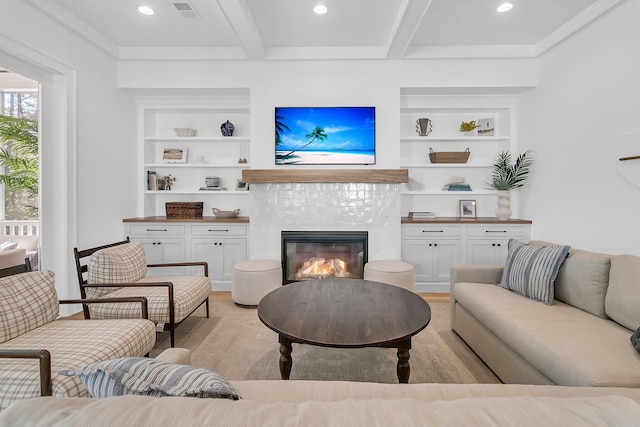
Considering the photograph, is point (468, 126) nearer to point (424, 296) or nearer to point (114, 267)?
point (424, 296)

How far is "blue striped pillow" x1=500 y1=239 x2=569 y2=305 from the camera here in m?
2.35

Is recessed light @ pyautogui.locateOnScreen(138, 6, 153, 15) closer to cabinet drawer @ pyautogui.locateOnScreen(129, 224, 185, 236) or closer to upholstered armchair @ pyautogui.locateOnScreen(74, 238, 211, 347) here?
upholstered armchair @ pyautogui.locateOnScreen(74, 238, 211, 347)

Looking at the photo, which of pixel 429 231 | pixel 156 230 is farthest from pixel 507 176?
pixel 156 230

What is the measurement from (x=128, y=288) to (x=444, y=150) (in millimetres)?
4087

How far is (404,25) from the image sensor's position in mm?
3117

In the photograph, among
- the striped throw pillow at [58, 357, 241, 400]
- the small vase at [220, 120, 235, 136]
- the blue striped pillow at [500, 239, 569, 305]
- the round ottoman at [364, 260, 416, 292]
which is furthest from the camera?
the small vase at [220, 120, 235, 136]

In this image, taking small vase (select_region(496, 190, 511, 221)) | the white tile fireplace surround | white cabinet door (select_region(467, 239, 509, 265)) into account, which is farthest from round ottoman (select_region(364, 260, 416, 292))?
small vase (select_region(496, 190, 511, 221))

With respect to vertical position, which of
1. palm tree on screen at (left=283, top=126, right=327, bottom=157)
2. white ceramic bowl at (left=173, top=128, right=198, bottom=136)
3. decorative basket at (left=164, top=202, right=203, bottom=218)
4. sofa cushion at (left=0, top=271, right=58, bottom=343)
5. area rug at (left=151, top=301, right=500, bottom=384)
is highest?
white ceramic bowl at (left=173, top=128, right=198, bottom=136)

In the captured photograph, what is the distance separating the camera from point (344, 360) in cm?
243

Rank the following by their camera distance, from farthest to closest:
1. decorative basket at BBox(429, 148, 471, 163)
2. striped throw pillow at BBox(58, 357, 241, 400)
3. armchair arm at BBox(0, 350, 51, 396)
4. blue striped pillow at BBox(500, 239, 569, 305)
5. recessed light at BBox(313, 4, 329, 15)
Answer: decorative basket at BBox(429, 148, 471, 163)
recessed light at BBox(313, 4, 329, 15)
blue striped pillow at BBox(500, 239, 569, 305)
armchair arm at BBox(0, 350, 51, 396)
striped throw pillow at BBox(58, 357, 241, 400)

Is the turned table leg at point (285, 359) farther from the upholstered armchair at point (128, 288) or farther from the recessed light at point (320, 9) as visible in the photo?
the recessed light at point (320, 9)

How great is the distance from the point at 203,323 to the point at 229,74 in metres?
2.89

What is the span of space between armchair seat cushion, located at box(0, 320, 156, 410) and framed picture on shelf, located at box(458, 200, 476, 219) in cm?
392

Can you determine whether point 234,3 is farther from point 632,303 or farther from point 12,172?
point 632,303
